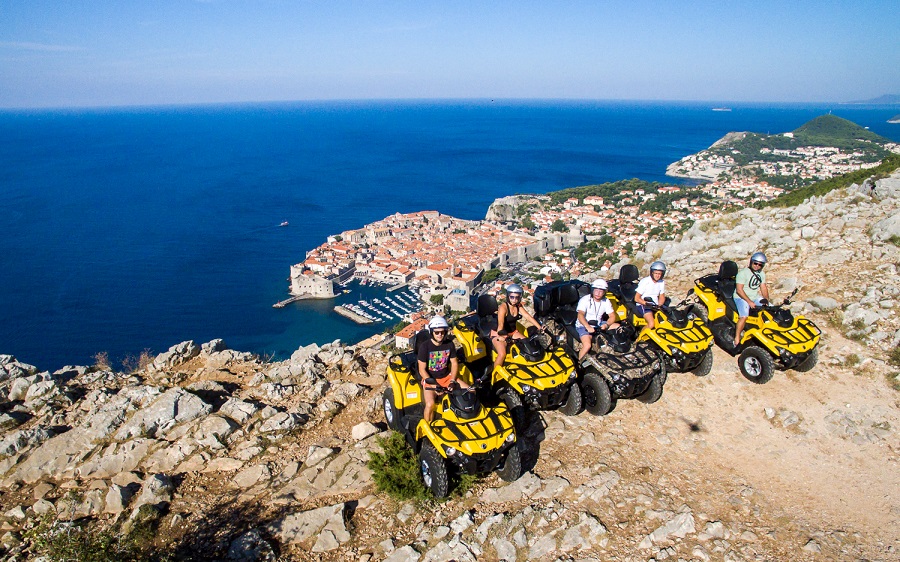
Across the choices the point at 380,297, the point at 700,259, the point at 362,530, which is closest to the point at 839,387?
the point at 700,259

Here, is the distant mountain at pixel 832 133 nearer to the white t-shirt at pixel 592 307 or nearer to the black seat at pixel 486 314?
the white t-shirt at pixel 592 307

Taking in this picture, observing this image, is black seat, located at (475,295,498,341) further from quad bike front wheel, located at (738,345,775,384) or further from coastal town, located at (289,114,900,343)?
coastal town, located at (289,114,900,343)

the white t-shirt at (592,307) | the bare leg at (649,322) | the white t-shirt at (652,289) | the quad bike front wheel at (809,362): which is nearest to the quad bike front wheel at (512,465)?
the white t-shirt at (592,307)

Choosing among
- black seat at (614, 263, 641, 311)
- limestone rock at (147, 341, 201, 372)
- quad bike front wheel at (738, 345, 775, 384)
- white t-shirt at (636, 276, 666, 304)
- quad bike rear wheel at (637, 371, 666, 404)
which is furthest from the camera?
limestone rock at (147, 341, 201, 372)

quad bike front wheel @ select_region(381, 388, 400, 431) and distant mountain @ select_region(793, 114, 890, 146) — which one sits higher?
distant mountain @ select_region(793, 114, 890, 146)

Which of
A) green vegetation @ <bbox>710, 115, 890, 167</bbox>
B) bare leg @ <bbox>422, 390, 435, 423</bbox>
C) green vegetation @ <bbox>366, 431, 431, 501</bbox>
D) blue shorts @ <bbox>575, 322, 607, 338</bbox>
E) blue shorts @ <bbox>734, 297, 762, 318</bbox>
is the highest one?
green vegetation @ <bbox>710, 115, 890, 167</bbox>

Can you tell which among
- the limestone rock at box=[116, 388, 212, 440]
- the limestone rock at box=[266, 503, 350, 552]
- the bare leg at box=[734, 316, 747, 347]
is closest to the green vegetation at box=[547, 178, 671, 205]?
the bare leg at box=[734, 316, 747, 347]

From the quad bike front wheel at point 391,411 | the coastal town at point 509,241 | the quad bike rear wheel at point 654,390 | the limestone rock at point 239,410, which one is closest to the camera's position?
the quad bike front wheel at point 391,411
